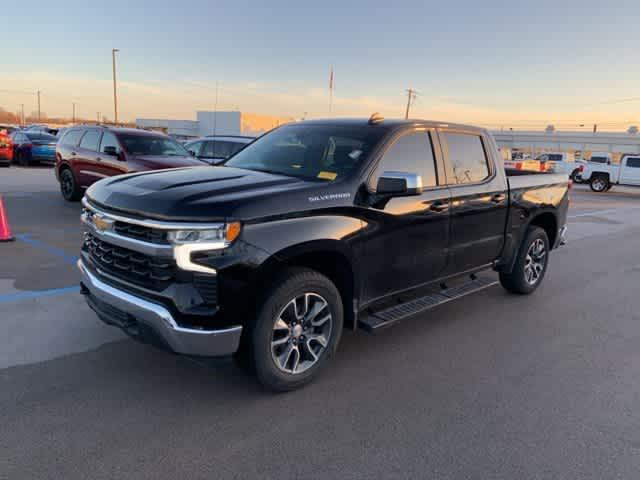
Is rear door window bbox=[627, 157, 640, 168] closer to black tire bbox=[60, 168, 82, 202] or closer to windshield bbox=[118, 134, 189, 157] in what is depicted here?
windshield bbox=[118, 134, 189, 157]

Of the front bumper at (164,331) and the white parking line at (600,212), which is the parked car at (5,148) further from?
the white parking line at (600,212)

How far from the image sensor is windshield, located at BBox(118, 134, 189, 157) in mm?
10516

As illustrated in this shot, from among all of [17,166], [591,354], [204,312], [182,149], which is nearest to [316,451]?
[204,312]

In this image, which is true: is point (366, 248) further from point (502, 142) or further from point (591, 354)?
point (502, 142)

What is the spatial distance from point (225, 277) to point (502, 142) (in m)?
78.3

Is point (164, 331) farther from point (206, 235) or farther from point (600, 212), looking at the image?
point (600, 212)

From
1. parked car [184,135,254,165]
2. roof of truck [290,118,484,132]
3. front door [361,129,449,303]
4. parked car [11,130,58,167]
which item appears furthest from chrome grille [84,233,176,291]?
parked car [11,130,58,167]

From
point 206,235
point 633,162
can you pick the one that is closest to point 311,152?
point 206,235

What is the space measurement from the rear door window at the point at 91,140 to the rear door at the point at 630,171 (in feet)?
79.0

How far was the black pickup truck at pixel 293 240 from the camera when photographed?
10.1ft

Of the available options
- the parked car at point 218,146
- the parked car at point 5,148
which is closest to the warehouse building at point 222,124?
the parked car at point 5,148

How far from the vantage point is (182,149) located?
37.0ft

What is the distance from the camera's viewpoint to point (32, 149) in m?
20.6

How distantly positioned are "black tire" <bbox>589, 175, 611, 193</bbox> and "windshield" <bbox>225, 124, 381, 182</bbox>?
998 inches
